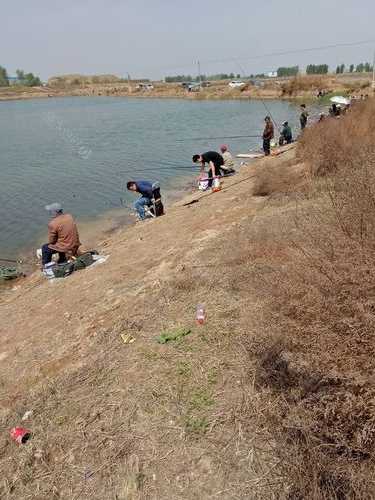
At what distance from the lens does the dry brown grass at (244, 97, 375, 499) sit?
2.42m

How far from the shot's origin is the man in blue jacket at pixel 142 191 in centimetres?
1015

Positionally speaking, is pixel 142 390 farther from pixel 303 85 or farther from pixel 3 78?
pixel 3 78

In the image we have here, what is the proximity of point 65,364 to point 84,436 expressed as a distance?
46.2 inches

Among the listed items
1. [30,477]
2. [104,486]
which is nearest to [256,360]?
[104,486]

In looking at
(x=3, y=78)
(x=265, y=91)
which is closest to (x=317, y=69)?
(x=265, y=91)

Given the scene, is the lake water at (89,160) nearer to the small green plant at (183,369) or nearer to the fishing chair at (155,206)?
the fishing chair at (155,206)

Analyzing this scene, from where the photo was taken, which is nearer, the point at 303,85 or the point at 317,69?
the point at 303,85

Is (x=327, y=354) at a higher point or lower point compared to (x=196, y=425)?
higher

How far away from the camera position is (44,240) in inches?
506

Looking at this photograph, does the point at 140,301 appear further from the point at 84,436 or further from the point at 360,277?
the point at 360,277

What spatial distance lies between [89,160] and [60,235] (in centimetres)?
1661

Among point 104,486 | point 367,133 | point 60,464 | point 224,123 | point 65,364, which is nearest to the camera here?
point 104,486

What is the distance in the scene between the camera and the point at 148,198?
442 inches

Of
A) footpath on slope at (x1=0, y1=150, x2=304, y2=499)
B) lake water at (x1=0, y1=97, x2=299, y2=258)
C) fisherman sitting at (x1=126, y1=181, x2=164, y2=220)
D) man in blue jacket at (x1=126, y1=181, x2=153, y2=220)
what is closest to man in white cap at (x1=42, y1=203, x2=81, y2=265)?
footpath on slope at (x1=0, y1=150, x2=304, y2=499)
